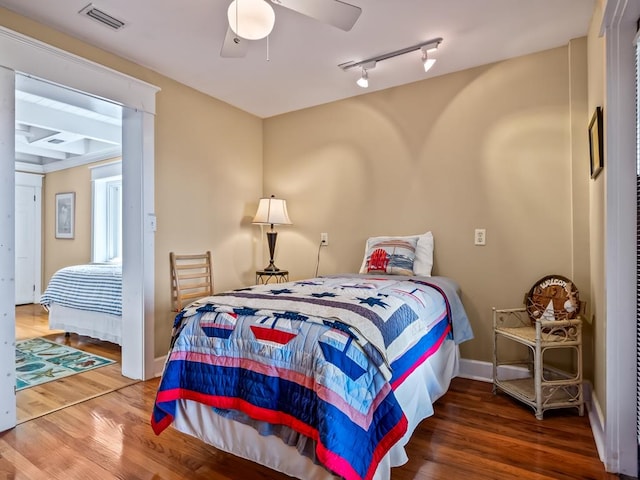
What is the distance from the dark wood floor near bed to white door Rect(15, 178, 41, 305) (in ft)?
15.9

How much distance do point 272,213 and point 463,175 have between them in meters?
1.76

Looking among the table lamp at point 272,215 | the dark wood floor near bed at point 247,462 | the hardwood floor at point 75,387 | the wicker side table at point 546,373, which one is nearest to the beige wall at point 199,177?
the table lamp at point 272,215

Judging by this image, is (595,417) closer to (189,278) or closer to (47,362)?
(189,278)

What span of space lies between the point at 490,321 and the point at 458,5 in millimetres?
2168

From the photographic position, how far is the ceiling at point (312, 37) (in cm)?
211

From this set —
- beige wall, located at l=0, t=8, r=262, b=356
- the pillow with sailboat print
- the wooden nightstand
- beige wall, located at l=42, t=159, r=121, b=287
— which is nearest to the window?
beige wall, located at l=42, t=159, r=121, b=287

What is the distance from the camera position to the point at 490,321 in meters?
2.78

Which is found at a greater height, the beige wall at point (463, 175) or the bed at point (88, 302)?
the beige wall at point (463, 175)

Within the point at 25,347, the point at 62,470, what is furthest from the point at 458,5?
the point at 25,347

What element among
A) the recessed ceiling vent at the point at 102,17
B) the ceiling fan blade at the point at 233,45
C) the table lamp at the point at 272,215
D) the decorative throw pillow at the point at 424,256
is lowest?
the decorative throw pillow at the point at 424,256

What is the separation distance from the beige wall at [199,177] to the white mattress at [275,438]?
144 cm

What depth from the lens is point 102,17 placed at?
7.15 feet

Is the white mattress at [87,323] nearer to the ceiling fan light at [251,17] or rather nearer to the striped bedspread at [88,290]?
the striped bedspread at [88,290]

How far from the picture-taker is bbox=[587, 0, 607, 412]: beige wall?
1844 millimetres
